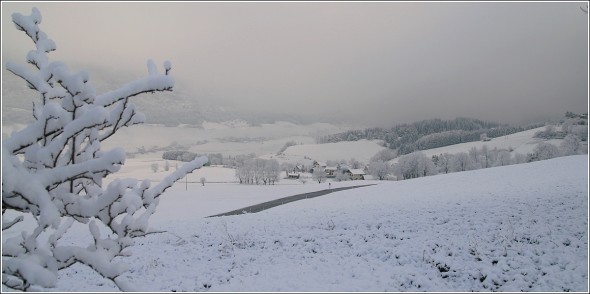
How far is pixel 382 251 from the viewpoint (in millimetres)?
11844

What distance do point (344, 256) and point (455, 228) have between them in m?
5.05

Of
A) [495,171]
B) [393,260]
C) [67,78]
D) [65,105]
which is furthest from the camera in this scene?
[495,171]

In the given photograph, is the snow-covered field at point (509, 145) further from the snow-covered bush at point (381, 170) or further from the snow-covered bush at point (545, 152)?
the snow-covered bush at point (381, 170)

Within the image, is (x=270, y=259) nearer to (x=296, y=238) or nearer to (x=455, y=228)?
(x=296, y=238)

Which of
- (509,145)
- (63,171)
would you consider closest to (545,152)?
(509,145)

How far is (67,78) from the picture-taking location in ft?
7.70

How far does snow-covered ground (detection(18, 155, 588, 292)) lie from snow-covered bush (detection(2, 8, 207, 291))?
418cm

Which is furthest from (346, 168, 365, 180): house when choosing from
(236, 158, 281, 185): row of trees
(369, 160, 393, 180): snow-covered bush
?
(236, 158, 281, 185): row of trees

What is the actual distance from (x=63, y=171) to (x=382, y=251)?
36.5 ft

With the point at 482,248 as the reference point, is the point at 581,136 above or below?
above

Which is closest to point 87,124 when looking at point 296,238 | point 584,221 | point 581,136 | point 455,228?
point 296,238

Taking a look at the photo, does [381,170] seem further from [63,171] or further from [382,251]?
[63,171]

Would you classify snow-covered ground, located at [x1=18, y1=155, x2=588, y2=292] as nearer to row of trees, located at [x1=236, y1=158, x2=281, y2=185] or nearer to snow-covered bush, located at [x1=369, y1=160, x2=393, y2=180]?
row of trees, located at [x1=236, y1=158, x2=281, y2=185]

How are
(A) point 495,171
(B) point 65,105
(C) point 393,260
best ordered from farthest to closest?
(A) point 495,171
(C) point 393,260
(B) point 65,105
